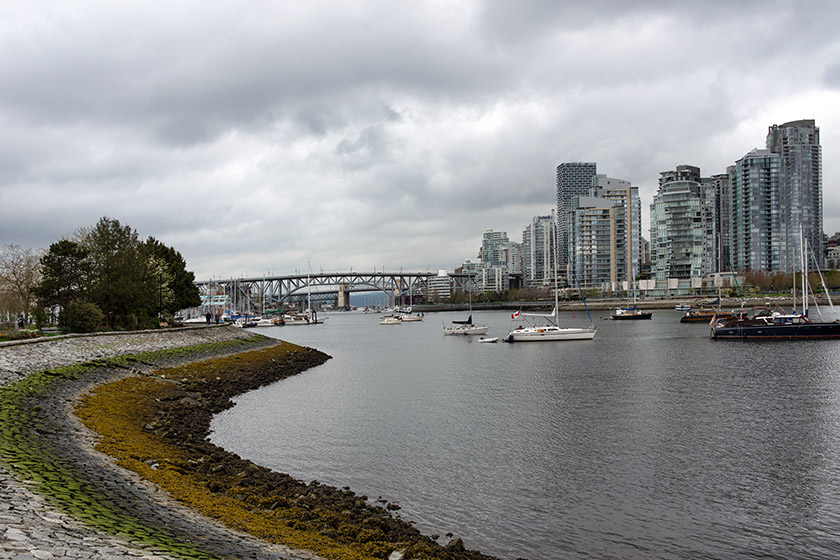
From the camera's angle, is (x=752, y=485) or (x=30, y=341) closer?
(x=752, y=485)

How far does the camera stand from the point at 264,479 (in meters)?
16.0

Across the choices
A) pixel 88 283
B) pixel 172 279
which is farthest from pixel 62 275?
pixel 172 279

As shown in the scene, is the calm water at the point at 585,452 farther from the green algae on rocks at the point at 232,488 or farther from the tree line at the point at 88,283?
the tree line at the point at 88,283

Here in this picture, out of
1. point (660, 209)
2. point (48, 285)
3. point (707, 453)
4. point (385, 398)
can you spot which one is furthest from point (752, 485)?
point (660, 209)

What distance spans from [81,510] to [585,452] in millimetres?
14759

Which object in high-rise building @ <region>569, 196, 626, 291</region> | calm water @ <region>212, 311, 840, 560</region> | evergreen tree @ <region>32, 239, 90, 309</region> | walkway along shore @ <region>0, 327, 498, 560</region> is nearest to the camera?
walkway along shore @ <region>0, 327, 498, 560</region>

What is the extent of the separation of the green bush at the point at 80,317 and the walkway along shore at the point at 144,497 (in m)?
13.8

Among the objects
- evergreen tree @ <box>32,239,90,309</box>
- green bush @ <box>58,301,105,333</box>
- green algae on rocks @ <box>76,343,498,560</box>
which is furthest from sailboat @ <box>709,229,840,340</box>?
evergreen tree @ <box>32,239,90,309</box>

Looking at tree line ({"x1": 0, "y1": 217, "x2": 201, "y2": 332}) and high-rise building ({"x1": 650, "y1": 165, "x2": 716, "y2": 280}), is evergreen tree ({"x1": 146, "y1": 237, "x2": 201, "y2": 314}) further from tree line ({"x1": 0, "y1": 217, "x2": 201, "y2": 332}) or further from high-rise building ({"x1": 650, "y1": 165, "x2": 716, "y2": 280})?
high-rise building ({"x1": 650, "y1": 165, "x2": 716, "y2": 280})

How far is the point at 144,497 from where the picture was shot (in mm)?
11906

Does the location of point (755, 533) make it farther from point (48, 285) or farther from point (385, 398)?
point (48, 285)

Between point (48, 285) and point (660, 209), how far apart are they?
6305 inches

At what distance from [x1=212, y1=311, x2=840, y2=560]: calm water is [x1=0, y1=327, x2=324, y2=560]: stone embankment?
5.12m

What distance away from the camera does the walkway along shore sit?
29.6ft
